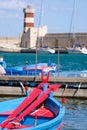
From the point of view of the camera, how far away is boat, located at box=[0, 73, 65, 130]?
15.8 m

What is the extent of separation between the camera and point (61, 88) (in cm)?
2895

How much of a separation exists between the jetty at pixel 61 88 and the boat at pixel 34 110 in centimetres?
1120

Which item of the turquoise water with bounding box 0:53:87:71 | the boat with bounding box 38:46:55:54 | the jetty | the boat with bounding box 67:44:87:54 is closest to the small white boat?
the boat with bounding box 38:46:55:54

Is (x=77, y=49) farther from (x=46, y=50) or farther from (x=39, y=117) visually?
(x=39, y=117)

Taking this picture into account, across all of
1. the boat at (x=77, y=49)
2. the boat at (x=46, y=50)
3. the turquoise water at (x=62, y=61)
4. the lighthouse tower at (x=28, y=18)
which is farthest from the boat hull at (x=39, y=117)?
the boat at (x=46, y=50)

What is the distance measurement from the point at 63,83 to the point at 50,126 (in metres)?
14.8

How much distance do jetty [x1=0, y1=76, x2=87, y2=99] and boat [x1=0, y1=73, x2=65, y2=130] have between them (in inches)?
441

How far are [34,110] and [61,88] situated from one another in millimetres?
11701

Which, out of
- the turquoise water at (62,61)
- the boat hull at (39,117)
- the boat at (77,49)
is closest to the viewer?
the boat hull at (39,117)

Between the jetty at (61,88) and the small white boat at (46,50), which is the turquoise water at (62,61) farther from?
the jetty at (61,88)

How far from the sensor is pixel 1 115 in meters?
16.5

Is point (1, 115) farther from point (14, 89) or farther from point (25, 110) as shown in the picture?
point (14, 89)

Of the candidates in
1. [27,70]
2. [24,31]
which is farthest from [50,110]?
[24,31]

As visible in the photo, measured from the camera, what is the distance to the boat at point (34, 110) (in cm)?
1579
